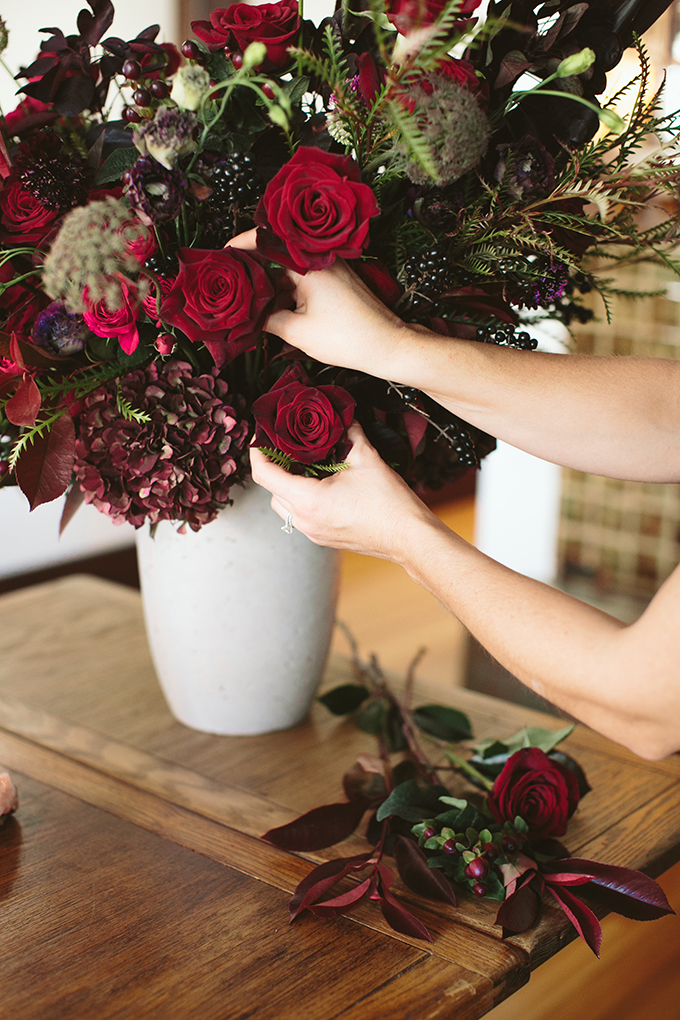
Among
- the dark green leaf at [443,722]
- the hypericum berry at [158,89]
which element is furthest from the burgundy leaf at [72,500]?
the dark green leaf at [443,722]

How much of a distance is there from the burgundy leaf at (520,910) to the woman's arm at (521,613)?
170 mm

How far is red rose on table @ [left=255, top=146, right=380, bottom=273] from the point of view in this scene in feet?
2.17

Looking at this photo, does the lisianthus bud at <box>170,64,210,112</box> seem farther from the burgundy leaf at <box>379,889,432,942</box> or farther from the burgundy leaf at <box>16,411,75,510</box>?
the burgundy leaf at <box>379,889,432,942</box>

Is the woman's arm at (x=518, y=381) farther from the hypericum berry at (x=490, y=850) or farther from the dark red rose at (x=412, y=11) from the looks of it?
the hypericum berry at (x=490, y=850)

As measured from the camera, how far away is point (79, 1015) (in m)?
0.62

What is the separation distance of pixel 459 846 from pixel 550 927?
0.10 m

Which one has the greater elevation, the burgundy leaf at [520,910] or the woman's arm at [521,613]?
the woman's arm at [521,613]

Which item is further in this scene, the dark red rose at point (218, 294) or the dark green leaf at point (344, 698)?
the dark green leaf at point (344, 698)

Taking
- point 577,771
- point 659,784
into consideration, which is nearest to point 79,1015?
point 577,771

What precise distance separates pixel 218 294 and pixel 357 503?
0.21 m

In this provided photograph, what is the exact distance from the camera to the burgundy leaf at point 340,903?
73 centimetres

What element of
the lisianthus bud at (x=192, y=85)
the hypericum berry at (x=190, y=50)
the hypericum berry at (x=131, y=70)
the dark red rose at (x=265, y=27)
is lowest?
the lisianthus bud at (x=192, y=85)

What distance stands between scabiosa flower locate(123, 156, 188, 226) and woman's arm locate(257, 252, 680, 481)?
118 mm

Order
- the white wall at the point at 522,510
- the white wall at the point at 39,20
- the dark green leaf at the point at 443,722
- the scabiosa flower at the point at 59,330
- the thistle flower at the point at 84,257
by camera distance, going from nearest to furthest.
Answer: the thistle flower at the point at 84,257 → the scabiosa flower at the point at 59,330 → the dark green leaf at the point at 443,722 → the white wall at the point at 39,20 → the white wall at the point at 522,510
